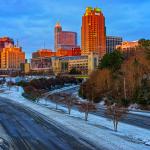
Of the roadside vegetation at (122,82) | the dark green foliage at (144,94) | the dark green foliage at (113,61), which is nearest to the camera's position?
the dark green foliage at (144,94)

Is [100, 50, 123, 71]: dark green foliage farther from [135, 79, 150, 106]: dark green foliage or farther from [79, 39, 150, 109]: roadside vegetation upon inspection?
[135, 79, 150, 106]: dark green foliage

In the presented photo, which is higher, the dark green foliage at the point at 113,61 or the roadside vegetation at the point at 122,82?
the dark green foliage at the point at 113,61

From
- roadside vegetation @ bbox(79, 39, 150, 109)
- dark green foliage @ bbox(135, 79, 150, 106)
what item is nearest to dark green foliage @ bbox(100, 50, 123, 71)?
roadside vegetation @ bbox(79, 39, 150, 109)

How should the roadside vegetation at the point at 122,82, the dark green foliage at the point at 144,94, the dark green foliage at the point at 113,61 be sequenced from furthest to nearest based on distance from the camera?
the dark green foliage at the point at 113,61
the roadside vegetation at the point at 122,82
the dark green foliage at the point at 144,94

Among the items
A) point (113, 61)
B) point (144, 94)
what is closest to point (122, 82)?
point (144, 94)

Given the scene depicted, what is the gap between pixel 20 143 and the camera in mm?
25734

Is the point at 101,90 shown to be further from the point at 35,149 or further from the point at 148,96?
the point at 35,149

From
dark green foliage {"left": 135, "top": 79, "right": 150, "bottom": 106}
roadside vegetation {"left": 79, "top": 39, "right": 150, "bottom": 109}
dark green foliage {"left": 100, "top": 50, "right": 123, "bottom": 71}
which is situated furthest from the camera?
dark green foliage {"left": 100, "top": 50, "right": 123, "bottom": 71}

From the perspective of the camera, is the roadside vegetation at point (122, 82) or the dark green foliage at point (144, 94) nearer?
the dark green foliage at point (144, 94)

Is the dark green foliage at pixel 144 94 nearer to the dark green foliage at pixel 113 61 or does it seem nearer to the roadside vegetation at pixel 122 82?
the roadside vegetation at pixel 122 82

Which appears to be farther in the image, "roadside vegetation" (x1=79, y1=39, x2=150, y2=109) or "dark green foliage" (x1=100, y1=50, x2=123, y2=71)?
"dark green foliage" (x1=100, y1=50, x2=123, y2=71)

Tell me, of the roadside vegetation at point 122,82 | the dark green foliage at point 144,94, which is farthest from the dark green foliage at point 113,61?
the dark green foliage at point 144,94

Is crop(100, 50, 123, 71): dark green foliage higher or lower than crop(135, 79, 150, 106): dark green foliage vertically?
higher

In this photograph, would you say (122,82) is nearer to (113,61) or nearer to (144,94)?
(144,94)
